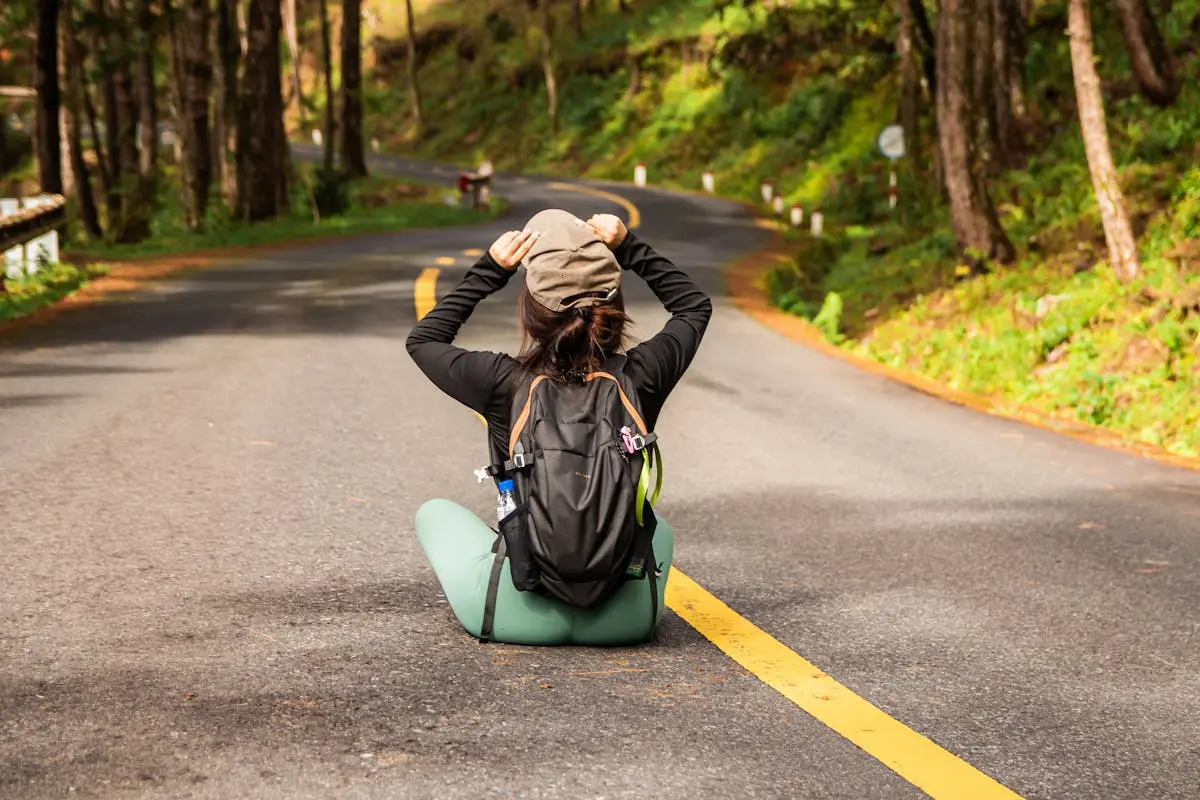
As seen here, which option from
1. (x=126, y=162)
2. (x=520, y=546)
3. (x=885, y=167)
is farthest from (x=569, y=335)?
(x=126, y=162)

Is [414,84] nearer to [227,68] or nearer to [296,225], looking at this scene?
[227,68]

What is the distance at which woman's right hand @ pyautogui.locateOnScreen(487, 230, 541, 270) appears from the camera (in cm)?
484

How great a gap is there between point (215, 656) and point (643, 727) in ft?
4.83

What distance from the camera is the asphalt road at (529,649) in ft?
13.0

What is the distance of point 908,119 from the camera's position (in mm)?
32688

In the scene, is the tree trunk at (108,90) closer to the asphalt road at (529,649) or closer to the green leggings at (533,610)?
the asphalt road at (529,649)

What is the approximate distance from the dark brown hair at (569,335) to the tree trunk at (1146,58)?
67.9ft

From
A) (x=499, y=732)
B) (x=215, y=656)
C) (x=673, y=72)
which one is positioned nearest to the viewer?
(x=499, y=732)

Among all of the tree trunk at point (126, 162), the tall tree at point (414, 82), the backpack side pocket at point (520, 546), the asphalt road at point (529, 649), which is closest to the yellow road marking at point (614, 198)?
the tree trunk at point (126, 162)

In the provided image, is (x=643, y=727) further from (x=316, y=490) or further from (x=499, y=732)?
(x=316, y=490)

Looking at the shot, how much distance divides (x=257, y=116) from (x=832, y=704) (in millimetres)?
32008

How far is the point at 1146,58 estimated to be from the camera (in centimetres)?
2327

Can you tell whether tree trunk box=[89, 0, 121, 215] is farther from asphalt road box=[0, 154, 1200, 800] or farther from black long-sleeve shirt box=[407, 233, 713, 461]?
black long-sleeve shirt box=[407, 233, 713, 461]

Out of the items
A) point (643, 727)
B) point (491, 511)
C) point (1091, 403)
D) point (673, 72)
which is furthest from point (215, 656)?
A: point (673, 72)
